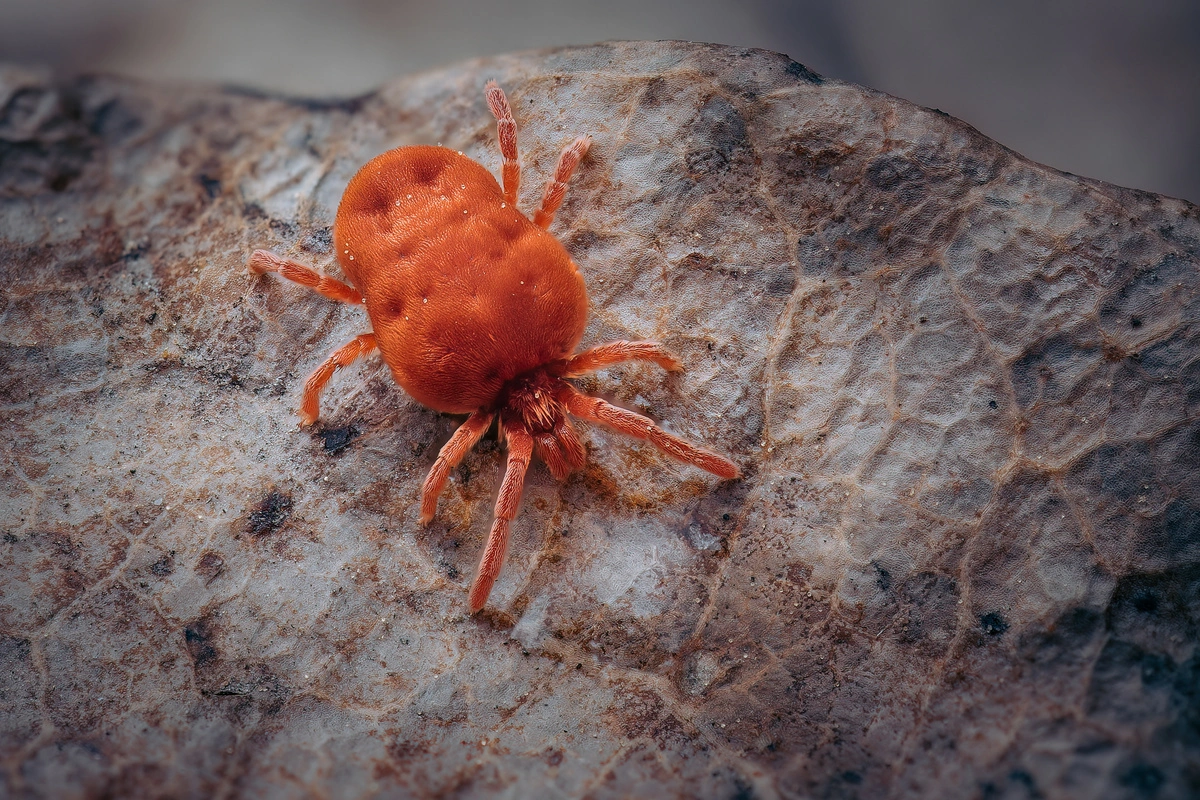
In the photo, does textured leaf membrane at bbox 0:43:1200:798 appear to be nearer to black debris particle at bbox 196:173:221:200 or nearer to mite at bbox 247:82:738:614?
mite at bbox 247:82:738:614

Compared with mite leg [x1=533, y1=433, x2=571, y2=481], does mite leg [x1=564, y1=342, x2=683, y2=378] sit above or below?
above

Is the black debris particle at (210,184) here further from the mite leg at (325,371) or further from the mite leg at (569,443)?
the mite leg at (569,443)

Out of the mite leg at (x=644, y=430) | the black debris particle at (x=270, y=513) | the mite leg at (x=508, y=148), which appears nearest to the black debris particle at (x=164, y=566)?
the black debris particle at (x=270, y=513)

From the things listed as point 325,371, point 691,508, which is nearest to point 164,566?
point 325,371

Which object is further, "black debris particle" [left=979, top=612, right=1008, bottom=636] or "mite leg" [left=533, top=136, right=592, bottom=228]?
"mite leg" [left=533, top=136, right=592, bottom=228]

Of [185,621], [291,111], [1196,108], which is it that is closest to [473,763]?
[185,621]

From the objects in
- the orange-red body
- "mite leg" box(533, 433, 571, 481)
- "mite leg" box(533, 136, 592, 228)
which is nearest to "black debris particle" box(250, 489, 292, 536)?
the orange-red body
